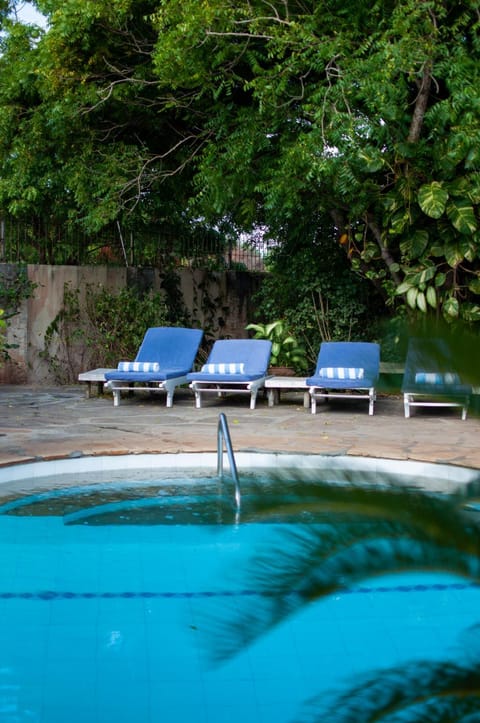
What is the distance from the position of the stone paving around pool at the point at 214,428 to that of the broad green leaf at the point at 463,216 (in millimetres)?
2181

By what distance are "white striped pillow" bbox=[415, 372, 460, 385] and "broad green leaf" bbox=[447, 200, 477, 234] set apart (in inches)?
371

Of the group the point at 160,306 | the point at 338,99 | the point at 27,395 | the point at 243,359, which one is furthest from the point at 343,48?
the point at 27,395

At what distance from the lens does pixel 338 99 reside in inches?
393

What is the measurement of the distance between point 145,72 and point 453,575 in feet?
38.2

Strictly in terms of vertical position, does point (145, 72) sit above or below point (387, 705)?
above

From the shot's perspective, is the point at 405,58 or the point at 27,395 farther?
the point at 27,395

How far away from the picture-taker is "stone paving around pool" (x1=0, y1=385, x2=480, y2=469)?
711 cm

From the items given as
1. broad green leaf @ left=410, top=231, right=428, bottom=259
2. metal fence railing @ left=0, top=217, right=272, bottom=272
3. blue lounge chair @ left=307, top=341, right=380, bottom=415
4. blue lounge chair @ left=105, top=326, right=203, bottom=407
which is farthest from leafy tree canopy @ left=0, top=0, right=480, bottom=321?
blue lounge chair @ left=105, top=326, right=203, bottom=407

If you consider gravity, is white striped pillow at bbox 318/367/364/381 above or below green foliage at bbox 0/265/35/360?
below

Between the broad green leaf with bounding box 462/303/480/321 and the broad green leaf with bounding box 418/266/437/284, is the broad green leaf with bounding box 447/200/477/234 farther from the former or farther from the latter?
the broad green leaf with bounding box 462/303/480/321

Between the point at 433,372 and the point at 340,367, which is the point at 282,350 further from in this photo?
the point at 433,372

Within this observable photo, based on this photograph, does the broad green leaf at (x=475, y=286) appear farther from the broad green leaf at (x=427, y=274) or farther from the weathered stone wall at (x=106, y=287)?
the weathered stone wall at (x=106, y=287)

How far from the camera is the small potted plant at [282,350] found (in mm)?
12102

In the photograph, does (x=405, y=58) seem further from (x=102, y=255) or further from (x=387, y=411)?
(x=102, y=255)
